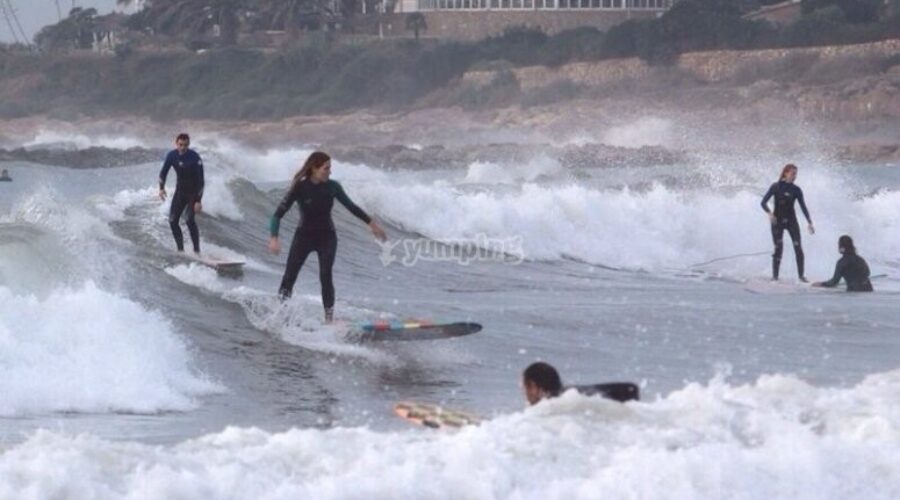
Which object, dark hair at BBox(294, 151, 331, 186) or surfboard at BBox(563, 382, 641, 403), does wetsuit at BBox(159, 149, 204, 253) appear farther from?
surfboard at BBox(563, 382, 641, 403)

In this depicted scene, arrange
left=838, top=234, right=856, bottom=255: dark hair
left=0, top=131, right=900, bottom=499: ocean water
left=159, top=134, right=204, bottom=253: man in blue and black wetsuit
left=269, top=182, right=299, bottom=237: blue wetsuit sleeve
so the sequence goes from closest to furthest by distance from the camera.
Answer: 1. left=0, top=131, right=900, bottom=499: ocean water
2. left=269, top=182, right=299, bottom=237: blue wetsuit sleeve
3. left=159, top=134, right=204, bottom=253: man in blue and black wetsuit
4. left=838, top=234, right=856, bottom=255: dark hair

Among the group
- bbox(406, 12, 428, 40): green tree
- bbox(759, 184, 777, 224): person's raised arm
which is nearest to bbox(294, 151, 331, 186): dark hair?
bbox(759, 184, 777, 224): person's raised arm

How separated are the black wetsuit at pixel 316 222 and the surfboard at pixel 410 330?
0.33 meters

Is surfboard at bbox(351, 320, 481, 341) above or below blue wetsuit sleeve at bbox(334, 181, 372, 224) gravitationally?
below

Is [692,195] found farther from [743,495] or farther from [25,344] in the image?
[743,495]

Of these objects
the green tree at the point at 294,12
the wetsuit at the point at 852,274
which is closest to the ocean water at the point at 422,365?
the wetsuit at the point at 852,274

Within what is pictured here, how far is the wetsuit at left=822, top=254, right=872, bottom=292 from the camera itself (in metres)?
18.3

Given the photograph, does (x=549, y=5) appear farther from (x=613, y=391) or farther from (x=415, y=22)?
(x=613, y=391)

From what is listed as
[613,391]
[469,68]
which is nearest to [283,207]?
[613,391]

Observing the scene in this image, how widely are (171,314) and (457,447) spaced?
6.75 m

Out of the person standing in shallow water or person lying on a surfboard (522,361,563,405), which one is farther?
the person standing in shallow water

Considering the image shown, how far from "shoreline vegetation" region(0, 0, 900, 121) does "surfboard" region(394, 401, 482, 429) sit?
80545 mm

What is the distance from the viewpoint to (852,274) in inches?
723

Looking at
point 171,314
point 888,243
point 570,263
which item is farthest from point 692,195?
point 171,314
